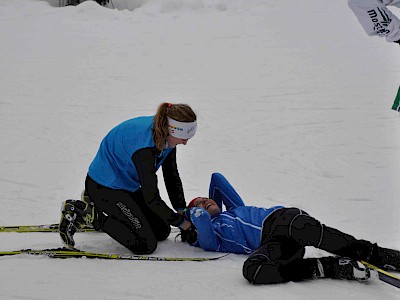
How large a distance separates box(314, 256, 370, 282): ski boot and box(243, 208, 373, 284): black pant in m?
0.05

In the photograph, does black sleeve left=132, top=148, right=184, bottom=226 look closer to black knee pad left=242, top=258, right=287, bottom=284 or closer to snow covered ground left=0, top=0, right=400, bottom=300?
snow covered ground left=0, top=0, right=400, bottom=300

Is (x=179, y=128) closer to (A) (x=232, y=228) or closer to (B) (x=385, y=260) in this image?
(A) (x=232, y=228)

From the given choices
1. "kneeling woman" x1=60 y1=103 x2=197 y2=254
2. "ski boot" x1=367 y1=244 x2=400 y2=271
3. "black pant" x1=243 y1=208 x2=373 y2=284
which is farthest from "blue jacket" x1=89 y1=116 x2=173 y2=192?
"ski boot" x1=367 y1=244 x2=400 y2=271

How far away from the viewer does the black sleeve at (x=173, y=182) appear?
382 centimetres

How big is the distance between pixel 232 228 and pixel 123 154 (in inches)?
31.2

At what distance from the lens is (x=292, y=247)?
3.11 m

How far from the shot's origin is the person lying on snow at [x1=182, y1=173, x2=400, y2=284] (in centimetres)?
286

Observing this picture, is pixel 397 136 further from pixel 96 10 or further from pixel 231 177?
pixel 96 10

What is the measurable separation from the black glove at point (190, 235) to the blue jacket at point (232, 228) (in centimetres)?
4

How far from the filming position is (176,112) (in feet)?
10.8

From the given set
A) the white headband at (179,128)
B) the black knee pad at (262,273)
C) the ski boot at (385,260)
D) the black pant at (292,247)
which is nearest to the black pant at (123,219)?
the white headband at (179,128)

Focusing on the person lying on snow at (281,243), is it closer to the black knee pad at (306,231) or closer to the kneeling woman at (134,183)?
the black knee pad at (306,231)

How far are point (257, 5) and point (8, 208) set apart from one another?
318 inches

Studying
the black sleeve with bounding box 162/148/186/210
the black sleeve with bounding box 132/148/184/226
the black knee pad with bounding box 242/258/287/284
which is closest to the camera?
the black knee pad with bounding box 242/258/287/284
